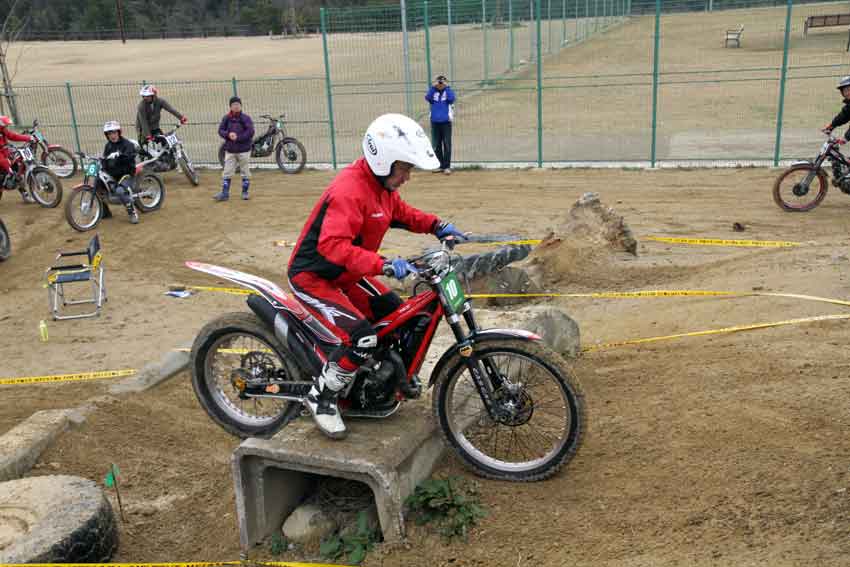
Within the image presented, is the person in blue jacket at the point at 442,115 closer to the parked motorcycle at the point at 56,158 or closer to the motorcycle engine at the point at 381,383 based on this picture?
the parked motorcycle at the point at 56,158

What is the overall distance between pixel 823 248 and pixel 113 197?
10813 mm

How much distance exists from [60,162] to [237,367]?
1454 centimetres

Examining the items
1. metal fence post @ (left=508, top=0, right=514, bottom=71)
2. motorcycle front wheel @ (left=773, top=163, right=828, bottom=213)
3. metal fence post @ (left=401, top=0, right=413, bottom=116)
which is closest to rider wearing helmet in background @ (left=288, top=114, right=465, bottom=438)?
motorcycle front wheel @ (left=773, top=163, right=828, bottom=213)

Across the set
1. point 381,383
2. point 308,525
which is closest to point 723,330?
point 381,383

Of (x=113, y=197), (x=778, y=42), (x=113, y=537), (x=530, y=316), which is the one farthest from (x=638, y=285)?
(x=778, y=42)

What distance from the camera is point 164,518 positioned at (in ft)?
17.3

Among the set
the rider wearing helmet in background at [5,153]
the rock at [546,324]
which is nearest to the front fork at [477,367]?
the rock at [546,324]

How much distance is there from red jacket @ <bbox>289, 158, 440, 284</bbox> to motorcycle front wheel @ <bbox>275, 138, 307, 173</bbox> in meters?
13.2

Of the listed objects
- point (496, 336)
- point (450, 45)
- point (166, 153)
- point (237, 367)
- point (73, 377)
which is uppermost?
point (450, 45)

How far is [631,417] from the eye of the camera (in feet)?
18.1

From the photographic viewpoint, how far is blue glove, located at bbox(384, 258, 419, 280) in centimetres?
432

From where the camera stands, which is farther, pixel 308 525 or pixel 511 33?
pixel 511 33

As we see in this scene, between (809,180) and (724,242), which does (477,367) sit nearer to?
(724,242)

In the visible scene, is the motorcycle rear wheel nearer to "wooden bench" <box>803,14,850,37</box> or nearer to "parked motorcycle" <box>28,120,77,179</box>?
"parked motorcycle" <box>28,120,77,179</box>
